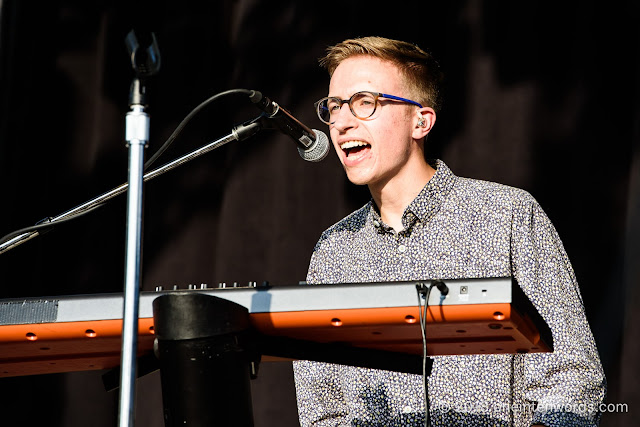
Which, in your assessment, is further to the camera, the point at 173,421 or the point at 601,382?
the point at 601,382

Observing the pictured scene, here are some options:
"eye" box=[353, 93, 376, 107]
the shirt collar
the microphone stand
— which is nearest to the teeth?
"eye" box=[353, 93, 376, 107]

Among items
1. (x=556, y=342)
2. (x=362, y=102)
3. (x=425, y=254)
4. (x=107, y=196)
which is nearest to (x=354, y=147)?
(x=362, y=102)

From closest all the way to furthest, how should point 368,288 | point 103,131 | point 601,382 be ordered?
→ point 368,288 → point 601,382 → point 103,131

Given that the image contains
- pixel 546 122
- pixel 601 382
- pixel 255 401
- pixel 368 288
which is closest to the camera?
pixel 368 288

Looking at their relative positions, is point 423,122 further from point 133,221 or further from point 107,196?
point 133,221

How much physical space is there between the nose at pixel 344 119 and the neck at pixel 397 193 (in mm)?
203

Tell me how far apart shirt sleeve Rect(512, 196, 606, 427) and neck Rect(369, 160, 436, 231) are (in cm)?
41

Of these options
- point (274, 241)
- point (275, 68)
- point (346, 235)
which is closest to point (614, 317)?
→ point (346, 235)

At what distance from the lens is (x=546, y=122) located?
298cm

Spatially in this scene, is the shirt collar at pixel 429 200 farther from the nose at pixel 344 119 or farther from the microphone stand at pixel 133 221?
the microphone stand at pixel 133 221

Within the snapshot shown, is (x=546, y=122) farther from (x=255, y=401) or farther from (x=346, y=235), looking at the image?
(x=255, y=401)

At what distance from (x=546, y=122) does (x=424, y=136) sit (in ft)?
1.54

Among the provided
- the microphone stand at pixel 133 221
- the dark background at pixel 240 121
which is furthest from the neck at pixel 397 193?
the microphone stand at pixel 133 221

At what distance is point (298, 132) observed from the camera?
6.53ft
